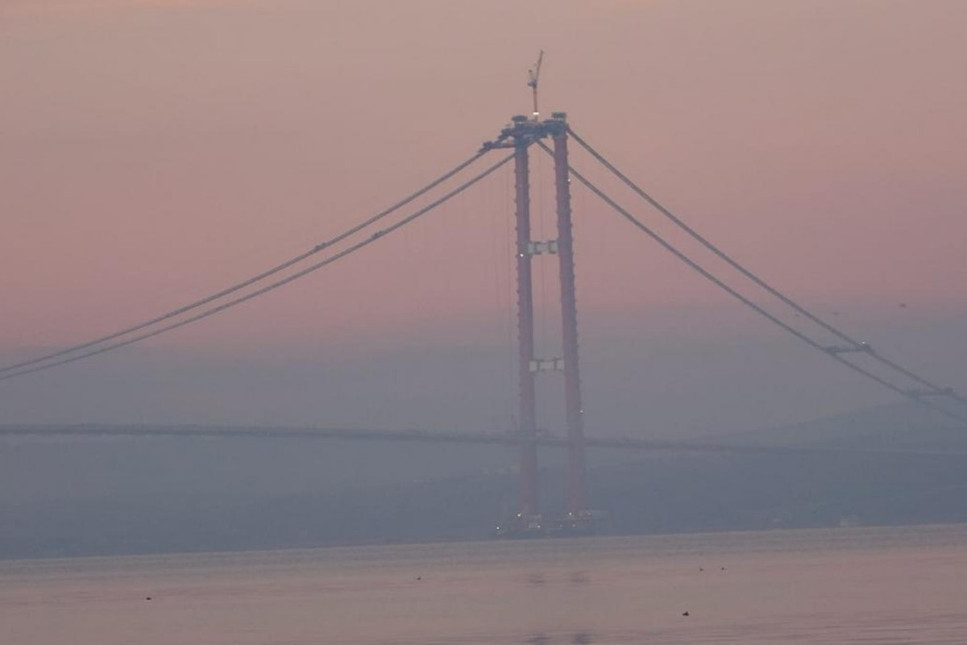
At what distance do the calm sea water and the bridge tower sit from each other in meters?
2.30

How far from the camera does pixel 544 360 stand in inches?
2633

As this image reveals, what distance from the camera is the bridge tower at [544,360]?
6631 centimetres

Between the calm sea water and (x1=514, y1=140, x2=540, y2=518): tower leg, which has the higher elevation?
(x1=514, y1=140, x2=540, y2=518): tower leg

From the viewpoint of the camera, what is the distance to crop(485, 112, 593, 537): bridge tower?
218 feet

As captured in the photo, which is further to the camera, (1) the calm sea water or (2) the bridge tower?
(2) the bridge tower

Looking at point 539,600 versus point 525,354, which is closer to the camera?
point 539,600

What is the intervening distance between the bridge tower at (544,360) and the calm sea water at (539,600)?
230 centimetres

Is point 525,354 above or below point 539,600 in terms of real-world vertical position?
above

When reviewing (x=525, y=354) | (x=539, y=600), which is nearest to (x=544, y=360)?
(x=525, y=354)

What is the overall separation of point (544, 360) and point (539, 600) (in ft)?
99.4

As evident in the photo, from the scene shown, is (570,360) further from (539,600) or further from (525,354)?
(539,600)

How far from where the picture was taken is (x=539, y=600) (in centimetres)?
3675

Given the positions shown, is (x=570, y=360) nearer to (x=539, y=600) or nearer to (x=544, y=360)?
(x=544, y=360)

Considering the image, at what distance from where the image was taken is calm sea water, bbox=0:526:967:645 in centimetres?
2750
